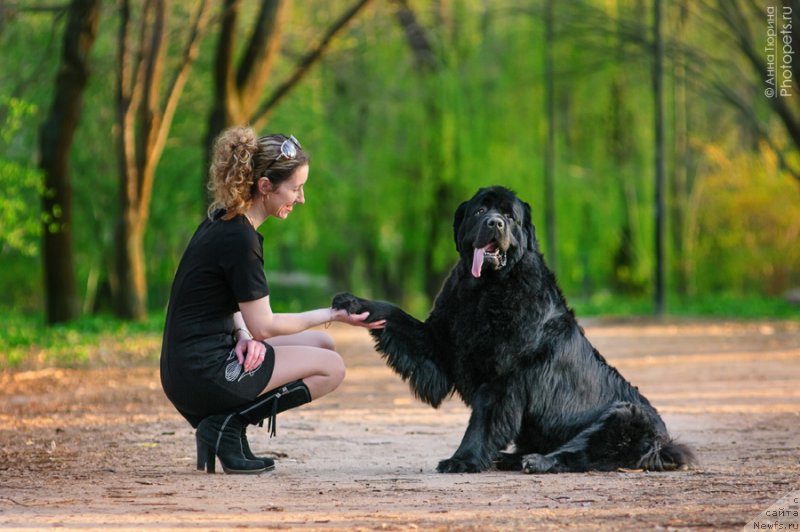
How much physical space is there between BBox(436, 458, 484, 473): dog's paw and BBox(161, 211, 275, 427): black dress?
1.10 m

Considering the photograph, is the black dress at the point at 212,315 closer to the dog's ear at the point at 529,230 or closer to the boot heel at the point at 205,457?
the boot heel at the point at 205,457

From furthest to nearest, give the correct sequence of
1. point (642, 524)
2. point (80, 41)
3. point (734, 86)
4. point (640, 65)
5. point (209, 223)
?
point (734, 86) → point (640, 65) → point (80, 41) → point (209, 223) → point (642, 524)

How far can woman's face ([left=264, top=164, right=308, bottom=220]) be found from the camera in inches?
264

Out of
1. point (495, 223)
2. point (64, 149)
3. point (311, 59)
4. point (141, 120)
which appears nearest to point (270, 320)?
point (495, 223)

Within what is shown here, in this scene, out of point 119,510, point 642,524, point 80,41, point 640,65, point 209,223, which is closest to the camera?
point 642,524

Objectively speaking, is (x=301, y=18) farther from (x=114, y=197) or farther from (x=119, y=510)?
(x=119, y=510)

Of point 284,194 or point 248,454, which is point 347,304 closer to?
point 284,194

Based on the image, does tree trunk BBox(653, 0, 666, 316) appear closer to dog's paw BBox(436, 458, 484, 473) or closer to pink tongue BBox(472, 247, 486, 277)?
pink tongue BBox(472, 247, 486, 277)

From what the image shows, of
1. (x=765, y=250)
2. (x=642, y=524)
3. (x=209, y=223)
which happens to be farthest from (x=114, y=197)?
(x=642, y=524)

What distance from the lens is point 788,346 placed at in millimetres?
17953

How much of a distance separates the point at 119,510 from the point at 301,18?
95.3 feet

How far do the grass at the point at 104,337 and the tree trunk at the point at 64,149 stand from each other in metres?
0.57

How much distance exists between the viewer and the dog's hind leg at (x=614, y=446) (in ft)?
22.9

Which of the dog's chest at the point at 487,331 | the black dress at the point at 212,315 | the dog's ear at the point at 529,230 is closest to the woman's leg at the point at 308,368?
the black dress at the point at 212,315
